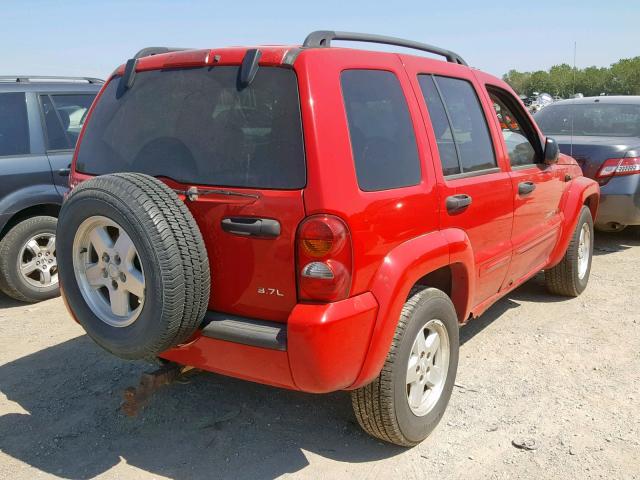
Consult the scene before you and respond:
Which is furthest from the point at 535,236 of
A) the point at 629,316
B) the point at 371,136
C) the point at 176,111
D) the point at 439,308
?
the point at 176,111

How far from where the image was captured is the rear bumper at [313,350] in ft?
7.82

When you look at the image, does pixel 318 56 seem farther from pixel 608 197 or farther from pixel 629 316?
pixel 608 197

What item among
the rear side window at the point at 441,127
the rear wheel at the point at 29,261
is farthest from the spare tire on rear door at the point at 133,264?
the rear wheel at the point at 29,261

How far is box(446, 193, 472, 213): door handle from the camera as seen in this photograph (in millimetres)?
3061

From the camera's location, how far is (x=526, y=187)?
3.96 m

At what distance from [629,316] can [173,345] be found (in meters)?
3.78

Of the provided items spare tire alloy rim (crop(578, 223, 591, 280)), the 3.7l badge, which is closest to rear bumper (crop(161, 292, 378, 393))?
the 3.7l badge

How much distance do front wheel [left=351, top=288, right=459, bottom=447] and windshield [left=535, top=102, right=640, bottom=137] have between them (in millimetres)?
4632

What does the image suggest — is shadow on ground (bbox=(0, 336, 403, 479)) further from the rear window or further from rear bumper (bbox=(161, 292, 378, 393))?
the rear window

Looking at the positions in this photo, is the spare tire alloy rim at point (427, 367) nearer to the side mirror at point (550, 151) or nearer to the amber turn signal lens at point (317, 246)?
the amber turn signal lens at point (317, 246)

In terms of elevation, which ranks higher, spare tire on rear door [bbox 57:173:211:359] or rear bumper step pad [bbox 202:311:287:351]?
spare tire on rear door [bbox 57:173:211:359]

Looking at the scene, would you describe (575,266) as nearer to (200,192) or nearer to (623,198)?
(623,198)

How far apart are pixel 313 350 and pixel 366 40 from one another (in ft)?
5.16

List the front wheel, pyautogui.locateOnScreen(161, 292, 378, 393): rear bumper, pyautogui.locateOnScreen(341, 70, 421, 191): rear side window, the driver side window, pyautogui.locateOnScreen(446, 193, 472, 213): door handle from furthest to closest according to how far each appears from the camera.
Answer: the driver side window → pyautogui.locateOnScreen(446, 193, 472, 213): door handle → the front wheel → pyautogui.locateOnScreen(341, 70, 421, 191): rear side window → pyautogui.locateOnScreen(161, 292, 378, 393): rear bumper
